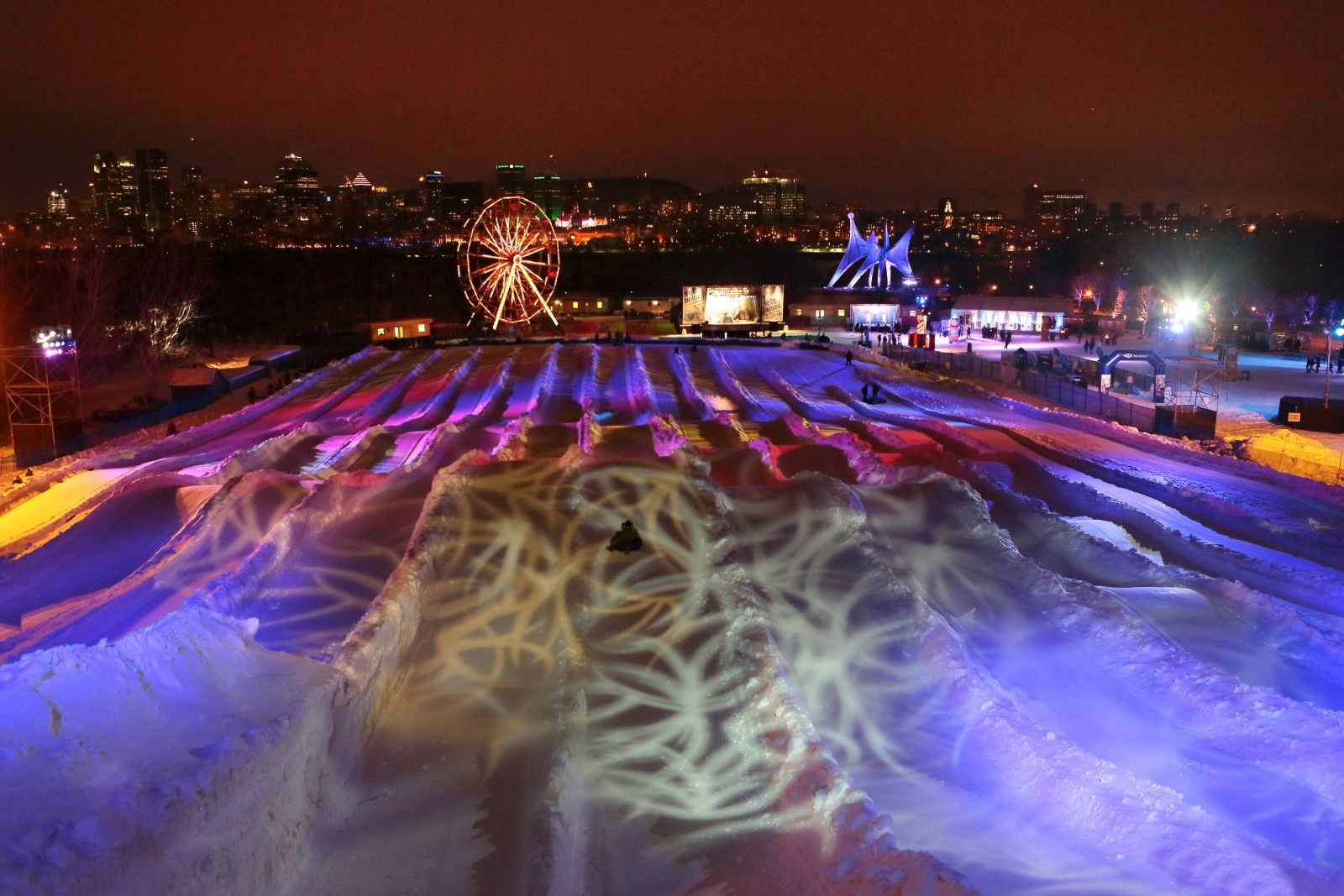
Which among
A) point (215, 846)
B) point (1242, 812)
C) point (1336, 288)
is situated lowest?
point (1242, 812)

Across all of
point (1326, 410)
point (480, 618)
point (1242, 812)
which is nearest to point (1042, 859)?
point (1242, 812)

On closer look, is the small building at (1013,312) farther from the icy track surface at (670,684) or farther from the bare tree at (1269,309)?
the icy track surface at (670,684)

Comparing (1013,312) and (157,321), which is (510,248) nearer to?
(157,321)

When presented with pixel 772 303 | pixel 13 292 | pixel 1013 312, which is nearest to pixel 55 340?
pixel 13 292

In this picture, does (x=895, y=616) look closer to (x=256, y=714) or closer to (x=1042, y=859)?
(x=1042, y=859)

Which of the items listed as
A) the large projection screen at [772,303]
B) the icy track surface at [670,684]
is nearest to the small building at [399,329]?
the large projection screen at [772,303]

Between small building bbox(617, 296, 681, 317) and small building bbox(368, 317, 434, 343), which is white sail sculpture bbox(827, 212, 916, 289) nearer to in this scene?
small building bbox(617, 296, 681, 317)

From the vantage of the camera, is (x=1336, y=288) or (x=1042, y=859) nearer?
(x=1042, y=859)
